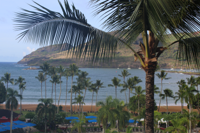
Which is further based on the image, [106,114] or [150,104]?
[106,114]

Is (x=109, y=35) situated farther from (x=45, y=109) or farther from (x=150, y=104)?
(x=45, y=109)

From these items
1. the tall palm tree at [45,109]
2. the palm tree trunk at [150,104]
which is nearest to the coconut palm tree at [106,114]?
the tall palm tree at [45,109]

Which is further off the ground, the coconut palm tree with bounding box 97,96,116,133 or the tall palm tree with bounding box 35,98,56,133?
the coconut palm tree with bounding box 97,96,116,133

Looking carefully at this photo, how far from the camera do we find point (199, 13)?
109 inches

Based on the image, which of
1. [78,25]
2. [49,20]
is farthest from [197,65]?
[49,20]

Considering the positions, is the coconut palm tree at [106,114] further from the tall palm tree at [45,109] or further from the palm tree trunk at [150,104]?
the palm tree trunk at [150,104]

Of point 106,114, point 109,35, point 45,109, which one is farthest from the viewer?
point 45,109

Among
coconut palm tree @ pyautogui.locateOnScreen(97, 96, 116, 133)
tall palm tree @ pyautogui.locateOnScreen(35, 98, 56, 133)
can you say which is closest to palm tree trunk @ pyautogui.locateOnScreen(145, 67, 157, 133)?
coconut palm tree @ pyautogui.locateOnScreen(97, 96, 116, 133)

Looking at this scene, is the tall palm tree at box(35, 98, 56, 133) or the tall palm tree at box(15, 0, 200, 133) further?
the tall palm tree at box(35, 98, 56, 133)

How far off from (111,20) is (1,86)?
4814cm

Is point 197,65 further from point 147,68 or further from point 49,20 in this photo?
point 49,20

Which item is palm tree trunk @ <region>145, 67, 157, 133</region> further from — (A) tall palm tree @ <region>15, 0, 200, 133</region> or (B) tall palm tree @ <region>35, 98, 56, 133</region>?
(B) tall palm tree @ <region>35, 98, 56, 133</region>

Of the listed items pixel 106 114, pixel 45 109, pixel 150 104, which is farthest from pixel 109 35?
pixel 45 109

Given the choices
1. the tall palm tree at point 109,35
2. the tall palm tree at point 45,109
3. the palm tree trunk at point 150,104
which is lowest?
the tall palm tree at point 45,109
